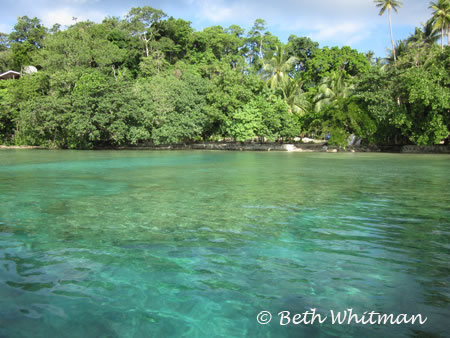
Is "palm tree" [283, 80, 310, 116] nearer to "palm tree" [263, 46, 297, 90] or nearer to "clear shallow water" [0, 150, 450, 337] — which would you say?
"palm tree" [263, 46, 297, 90]

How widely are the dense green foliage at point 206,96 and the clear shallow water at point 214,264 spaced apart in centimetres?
2381

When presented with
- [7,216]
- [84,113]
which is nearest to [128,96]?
[84,113]

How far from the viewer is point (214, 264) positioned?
4508 mm

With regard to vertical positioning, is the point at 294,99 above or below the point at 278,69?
below

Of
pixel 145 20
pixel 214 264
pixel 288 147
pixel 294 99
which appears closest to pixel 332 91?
pixel 294 99

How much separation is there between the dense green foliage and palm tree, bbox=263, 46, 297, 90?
0.14 meters

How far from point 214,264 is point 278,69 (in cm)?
4402

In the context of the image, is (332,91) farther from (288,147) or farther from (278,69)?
(288,147)

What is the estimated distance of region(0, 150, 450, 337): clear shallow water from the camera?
325 centimetres

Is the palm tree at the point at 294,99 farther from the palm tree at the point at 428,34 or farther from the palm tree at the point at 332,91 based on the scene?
the palm tree at the point at 428,34

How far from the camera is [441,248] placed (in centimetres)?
512

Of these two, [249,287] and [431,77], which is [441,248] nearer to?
[249,287]

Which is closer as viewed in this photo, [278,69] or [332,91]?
[332,91]

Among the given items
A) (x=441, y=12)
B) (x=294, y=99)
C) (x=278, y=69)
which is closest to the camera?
(x=441, y=12)
